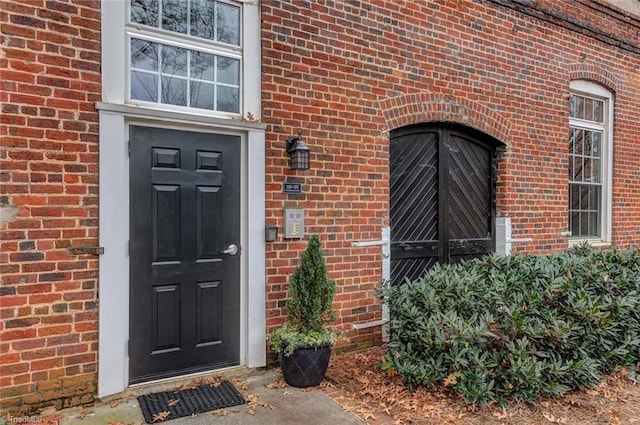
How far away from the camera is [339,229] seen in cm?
450

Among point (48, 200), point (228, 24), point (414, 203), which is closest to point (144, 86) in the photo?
point (228, 24)

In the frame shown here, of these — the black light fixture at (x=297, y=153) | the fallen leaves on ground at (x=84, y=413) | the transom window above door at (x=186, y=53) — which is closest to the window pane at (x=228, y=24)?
the transom window above door at (x=186, y=53)

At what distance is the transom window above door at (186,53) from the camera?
3.56m

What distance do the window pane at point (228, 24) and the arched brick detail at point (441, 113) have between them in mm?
1699

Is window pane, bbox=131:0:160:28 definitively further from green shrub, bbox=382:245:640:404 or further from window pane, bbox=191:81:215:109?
green shrub, bbox=382:245:640:404

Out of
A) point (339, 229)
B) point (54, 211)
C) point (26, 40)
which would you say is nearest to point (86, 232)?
point (54, 211)

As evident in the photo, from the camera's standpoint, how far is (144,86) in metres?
3.58

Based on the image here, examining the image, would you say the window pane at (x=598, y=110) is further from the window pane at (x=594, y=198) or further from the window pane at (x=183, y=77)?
the window pane at (x=183, y=77)

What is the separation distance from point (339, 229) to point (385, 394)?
1632 millimetres

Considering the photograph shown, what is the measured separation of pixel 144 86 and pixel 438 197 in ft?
11.5

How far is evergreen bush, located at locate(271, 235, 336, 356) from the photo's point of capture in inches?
147

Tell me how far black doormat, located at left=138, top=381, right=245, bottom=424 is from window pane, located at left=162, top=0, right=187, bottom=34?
300 cm

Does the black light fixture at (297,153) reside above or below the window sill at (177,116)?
below

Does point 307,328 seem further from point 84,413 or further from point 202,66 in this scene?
point 202,66
